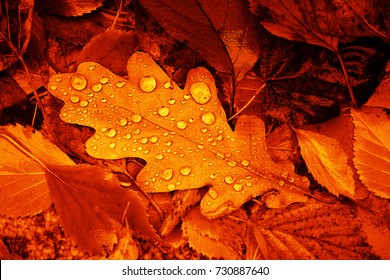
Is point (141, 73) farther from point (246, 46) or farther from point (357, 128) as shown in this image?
point (357, 128)

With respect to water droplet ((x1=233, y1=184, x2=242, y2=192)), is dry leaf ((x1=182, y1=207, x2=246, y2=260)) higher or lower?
lower

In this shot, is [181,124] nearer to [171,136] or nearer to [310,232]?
[171,136]

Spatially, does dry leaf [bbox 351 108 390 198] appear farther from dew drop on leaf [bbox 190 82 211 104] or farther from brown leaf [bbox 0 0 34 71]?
brown leaf [bbox 0 0 34 71]

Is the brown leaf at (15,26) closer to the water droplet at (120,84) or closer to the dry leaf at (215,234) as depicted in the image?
the water droplet at (120,84)

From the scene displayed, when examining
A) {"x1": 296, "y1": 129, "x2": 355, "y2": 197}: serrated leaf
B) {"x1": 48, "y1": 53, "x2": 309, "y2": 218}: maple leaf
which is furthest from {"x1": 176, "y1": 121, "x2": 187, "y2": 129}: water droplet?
{"x1": 296, "y1": 129, "x2": 355, "y2": 197}: serrated leaf

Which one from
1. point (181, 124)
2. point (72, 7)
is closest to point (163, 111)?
point (181, 124)
